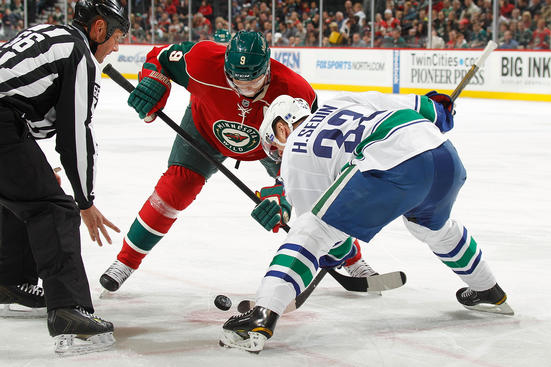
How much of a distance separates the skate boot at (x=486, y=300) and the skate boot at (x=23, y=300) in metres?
1.46

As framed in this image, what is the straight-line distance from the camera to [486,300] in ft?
9.07

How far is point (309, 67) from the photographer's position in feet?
43.0

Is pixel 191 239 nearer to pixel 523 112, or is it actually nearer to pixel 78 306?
pixel 78 306

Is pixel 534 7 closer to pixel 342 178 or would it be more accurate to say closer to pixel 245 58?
pixel 245 58

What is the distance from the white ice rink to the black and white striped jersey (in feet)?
1.84

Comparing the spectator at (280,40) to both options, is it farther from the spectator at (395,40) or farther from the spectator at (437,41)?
the spectator at (437,41)

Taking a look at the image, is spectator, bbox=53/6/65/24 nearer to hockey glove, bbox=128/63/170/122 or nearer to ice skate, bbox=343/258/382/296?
hockey glove, bbox=128/63/170/122

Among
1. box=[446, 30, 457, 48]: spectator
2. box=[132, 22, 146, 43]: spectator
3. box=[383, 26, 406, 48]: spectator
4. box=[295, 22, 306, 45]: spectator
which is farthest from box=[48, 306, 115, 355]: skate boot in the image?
box=[132, 22, 146, 43]: spectator

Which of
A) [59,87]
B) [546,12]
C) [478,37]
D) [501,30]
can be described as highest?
[59,87]

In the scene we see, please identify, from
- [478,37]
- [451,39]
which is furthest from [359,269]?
[451,39]

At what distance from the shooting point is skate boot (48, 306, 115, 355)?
2.30 m

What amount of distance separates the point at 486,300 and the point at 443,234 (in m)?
0.32

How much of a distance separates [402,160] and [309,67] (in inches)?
434

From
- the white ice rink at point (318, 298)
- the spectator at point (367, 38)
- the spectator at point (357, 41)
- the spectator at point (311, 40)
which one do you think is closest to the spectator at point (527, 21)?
the spectator at point (367, 38)
